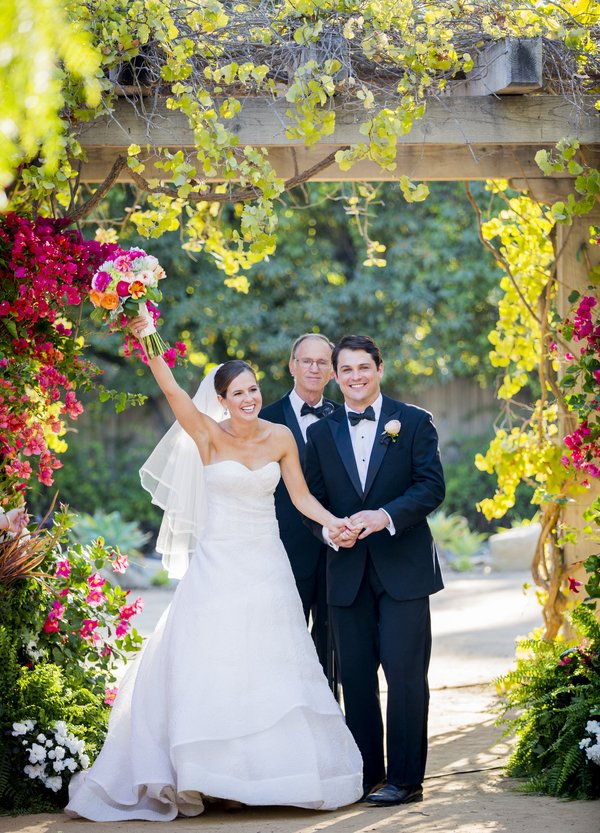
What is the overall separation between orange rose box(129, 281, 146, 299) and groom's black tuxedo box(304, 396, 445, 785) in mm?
996

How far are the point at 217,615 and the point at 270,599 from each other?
9.1 inches

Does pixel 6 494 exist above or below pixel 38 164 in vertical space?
below

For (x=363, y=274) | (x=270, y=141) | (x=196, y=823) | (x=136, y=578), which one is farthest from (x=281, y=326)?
(x=196, y=823)

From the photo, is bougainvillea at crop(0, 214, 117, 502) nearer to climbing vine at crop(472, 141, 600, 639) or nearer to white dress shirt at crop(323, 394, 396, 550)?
white dress shirt at crop(323, 394, 396, 550)

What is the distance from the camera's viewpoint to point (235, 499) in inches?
188

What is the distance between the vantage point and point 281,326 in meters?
14.6

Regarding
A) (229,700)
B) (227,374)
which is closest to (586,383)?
(227,374)

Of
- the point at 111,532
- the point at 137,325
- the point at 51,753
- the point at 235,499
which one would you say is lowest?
A: the point at 51,753

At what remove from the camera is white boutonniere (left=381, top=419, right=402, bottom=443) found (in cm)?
481

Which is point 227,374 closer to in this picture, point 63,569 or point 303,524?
point 303,524

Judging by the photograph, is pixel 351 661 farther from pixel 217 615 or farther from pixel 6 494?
pixel 6 494

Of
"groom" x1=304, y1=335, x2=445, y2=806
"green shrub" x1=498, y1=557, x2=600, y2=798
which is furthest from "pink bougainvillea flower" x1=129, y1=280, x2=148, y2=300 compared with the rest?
"green shrub" x1=498, y1=557, x2=600, y2=798

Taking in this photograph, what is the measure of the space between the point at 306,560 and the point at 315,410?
75cm

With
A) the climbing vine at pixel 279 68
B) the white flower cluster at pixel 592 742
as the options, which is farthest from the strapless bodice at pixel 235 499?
the white flower cluster at pixel 592 742
